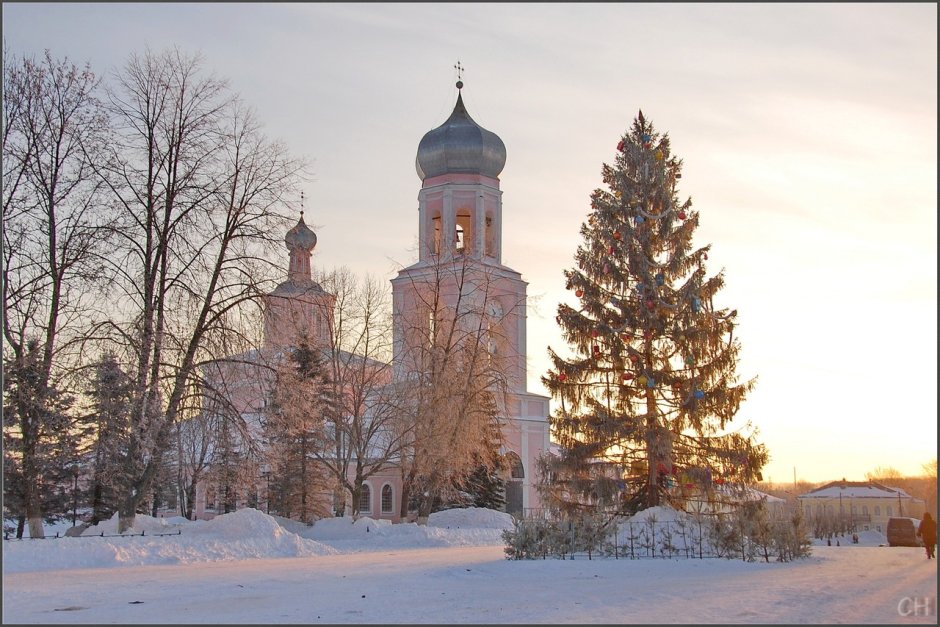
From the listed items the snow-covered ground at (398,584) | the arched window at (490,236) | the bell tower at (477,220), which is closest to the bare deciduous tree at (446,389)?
the snow-covered ground at (398,584)

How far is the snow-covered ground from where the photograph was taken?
1191cm

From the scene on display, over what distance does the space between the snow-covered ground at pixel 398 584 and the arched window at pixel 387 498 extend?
2422 cm

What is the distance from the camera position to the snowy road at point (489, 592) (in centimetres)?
1179

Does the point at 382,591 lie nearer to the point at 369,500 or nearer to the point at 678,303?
the point at 678,303

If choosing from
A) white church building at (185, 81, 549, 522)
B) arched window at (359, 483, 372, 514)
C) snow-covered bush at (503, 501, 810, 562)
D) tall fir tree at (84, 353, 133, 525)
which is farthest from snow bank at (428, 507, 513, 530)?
tall fir tree at (84, 353, 133, 525)

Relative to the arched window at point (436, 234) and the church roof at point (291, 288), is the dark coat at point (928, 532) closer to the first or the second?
the church roof at point (291, 288)

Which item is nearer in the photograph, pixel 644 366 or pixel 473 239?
pixel 644 366

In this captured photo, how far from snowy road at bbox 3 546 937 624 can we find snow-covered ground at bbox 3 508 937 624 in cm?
2

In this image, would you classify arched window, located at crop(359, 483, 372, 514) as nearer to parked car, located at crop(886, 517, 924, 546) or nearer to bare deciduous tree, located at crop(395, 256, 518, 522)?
bare deciduous tree, located at crop(395, 256, 518, 522)

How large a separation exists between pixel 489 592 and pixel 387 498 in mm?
35620

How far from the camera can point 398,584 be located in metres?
15.4

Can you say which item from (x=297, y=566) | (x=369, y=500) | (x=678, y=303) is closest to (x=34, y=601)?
(x=297, y=566)

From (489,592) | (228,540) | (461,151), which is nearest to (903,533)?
(228,540)

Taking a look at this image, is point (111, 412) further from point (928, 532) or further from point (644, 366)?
point (928, 532)
